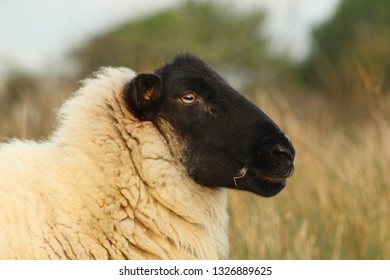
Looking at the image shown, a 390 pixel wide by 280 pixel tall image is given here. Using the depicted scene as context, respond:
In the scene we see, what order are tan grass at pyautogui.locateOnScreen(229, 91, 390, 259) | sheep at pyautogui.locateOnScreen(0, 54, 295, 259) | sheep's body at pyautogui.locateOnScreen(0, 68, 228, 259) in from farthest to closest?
1. tan grass at pyautogui.locateOnScreen(229, 91, 390, 259)
2. sheep at pyautogui.locateOnScreen(0, 54, 295, 259)
3. sheep's body at pyautogui.locateOnScreen(0, 68, 228, 259)

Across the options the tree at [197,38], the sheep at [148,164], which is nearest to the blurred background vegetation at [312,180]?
the sheep at [148,164]

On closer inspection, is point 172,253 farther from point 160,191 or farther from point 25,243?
point 25,243

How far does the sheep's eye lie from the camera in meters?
4.68

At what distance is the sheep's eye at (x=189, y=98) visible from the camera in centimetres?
468

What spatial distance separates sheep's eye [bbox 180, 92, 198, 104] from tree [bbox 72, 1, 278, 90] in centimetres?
1754

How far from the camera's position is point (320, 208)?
7.25 meters

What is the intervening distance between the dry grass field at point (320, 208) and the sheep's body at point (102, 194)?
6.37ft

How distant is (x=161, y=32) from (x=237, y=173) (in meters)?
24.7

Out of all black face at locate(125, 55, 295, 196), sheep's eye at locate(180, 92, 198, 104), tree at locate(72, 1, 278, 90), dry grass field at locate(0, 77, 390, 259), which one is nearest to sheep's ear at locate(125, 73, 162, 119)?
black face at locate(125, 55, 295, 196)

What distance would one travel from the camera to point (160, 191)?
4.53 m

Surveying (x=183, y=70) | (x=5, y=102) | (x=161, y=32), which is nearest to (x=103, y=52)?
(x=161, y=32)

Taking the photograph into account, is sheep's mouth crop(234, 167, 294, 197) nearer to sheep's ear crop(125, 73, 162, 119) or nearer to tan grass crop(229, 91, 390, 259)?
sheep's ear crop(125, 73, 162, 119)

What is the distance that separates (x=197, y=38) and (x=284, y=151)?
93.0ft

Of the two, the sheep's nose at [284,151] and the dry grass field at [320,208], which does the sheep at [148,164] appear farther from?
the dry grass field at [320,208]
